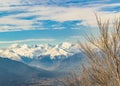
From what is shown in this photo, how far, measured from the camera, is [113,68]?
1892cm

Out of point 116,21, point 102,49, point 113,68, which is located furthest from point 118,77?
point 116,21

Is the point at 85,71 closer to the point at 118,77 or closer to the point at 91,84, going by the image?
the point at 91,84

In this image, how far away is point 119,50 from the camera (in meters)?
19.0

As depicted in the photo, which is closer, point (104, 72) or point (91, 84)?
point (104, 72)

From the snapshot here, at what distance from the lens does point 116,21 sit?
64.2ft

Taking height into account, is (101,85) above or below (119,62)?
below

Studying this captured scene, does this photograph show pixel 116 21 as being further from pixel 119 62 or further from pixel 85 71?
pixel 85 71

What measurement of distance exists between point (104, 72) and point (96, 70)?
48cm

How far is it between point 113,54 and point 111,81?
159 cm

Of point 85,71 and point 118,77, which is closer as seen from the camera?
point 118,77

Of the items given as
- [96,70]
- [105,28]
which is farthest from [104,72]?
[105,28]

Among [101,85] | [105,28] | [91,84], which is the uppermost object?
[105,28]

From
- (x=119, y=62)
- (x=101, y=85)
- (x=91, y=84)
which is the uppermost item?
(x=119, y=62)

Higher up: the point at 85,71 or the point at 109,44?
the point at 109,44
